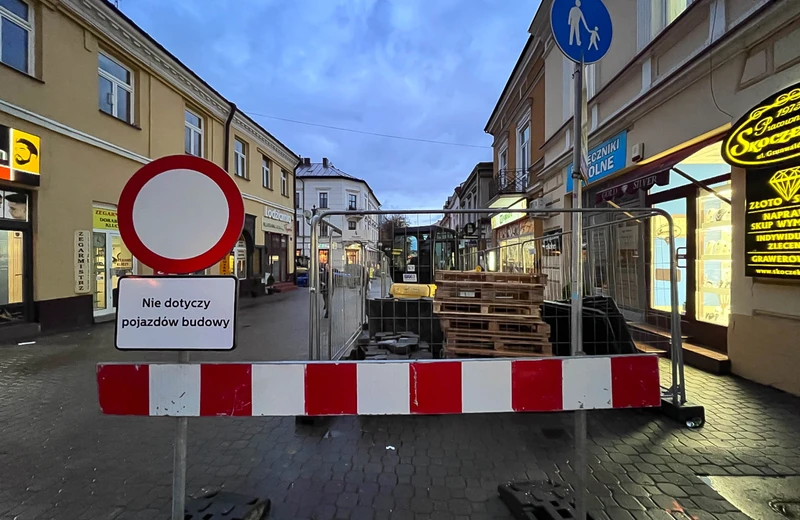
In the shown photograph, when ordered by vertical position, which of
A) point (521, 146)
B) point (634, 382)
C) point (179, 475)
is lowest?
point (179, 475)

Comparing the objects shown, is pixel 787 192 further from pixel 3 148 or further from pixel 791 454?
pixel 3 148

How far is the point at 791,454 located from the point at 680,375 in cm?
93

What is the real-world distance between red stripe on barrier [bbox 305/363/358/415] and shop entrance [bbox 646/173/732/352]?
17.8 ft

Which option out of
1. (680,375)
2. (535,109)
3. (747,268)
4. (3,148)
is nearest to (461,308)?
(680,375)

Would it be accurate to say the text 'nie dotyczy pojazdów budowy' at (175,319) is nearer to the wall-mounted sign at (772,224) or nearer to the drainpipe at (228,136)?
the wall-mounted sign at (772,224)

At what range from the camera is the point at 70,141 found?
9.02 m

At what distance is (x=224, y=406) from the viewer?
2.23m

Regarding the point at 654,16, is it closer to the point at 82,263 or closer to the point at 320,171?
the point at 82,263

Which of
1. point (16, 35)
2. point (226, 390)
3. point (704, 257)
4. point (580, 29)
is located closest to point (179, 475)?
point (226, 390)

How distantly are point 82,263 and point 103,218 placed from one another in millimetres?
1442

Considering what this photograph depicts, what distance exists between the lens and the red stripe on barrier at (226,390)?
7.25ft

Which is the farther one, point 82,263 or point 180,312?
point 82,263

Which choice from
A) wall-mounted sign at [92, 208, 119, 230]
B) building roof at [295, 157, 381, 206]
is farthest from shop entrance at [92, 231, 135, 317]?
building roof at [295, 157, 381, 206]

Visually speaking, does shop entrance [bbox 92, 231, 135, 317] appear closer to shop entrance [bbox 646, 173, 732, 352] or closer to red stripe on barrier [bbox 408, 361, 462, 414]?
red stripe on barrier [bbox 408, 361, 462, 414]
